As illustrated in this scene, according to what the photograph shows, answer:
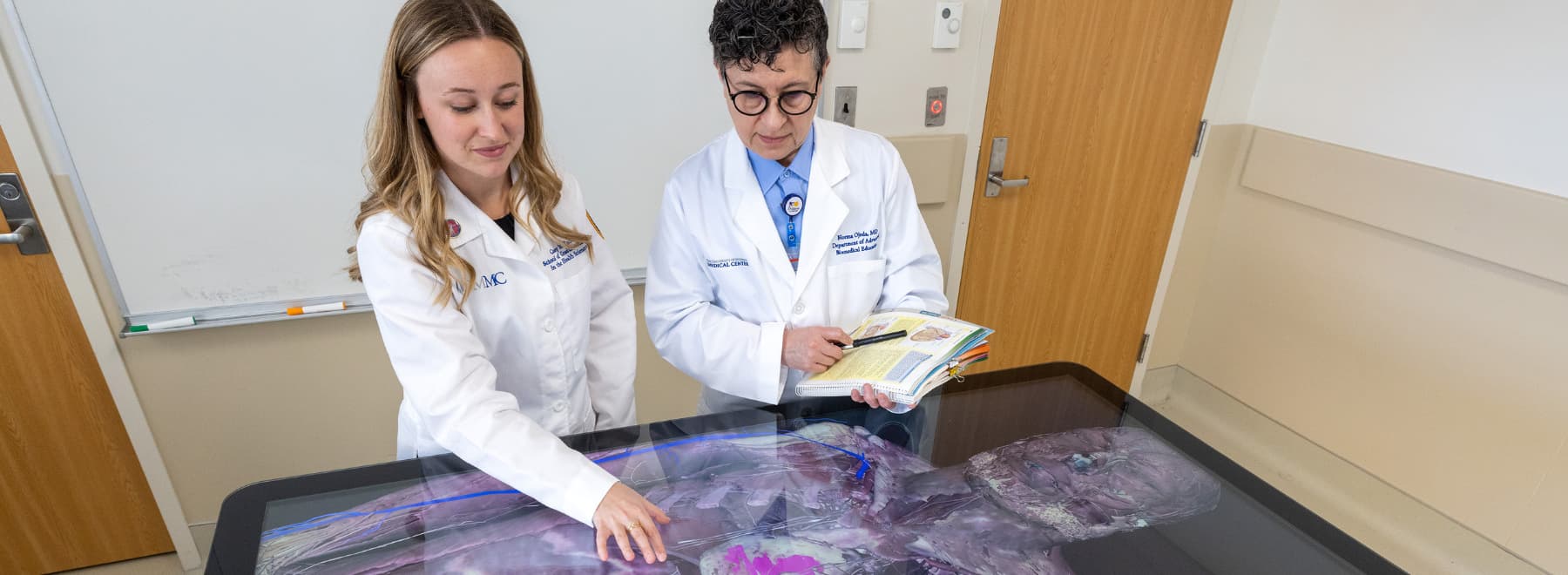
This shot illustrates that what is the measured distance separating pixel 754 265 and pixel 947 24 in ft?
3.69

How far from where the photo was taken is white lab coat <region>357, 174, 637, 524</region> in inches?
41.9

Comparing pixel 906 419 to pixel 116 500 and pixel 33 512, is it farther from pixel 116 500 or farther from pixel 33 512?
pixel 33 512

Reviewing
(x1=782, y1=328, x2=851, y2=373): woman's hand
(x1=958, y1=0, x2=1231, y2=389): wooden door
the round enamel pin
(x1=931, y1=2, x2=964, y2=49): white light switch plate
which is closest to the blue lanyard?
the round enamel pin

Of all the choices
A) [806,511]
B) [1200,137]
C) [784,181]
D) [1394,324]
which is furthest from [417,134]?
[1394,324]

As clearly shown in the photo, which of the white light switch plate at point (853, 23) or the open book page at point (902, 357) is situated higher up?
the white light switch plate at point (853, 23)

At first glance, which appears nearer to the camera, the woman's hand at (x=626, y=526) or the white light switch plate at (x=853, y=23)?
the woman's hand at (x=626, y=526)

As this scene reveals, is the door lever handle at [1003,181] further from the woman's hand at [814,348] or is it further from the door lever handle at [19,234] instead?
the door lever handle at [19,234]

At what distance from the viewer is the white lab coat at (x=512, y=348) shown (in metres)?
1.06

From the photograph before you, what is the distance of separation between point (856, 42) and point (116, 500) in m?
2.31

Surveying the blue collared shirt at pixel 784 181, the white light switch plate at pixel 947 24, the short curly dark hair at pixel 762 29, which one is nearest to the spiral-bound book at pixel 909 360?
the blue collared shirt at pixel 784 181

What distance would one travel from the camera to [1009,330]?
2.81 meters

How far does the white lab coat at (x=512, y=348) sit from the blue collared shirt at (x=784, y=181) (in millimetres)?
310

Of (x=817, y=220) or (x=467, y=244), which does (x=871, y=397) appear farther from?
(x=467, y=244)

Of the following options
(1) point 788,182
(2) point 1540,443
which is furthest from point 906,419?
(2) point 1540,443
